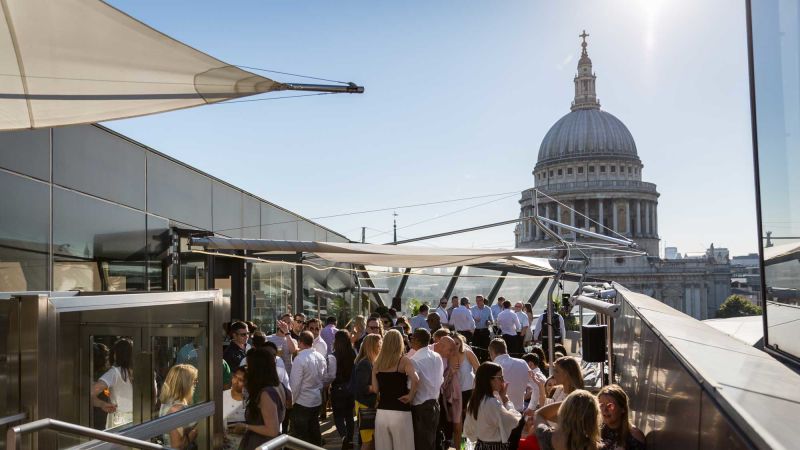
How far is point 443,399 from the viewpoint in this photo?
847 cm

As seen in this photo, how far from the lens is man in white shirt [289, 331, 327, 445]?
8.28 m

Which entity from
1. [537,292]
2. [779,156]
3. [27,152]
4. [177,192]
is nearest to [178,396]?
[779,156]

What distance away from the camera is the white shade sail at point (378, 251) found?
1139 cm

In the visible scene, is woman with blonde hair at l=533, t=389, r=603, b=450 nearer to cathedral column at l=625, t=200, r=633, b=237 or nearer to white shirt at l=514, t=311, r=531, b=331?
white shirt at l=514, t=311, r=531, b=331

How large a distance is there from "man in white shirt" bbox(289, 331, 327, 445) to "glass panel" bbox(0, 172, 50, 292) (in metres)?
3.30

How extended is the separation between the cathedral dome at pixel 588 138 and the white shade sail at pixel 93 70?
104m

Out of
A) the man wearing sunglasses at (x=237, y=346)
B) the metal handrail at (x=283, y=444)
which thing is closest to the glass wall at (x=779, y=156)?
the metal handrail at (x=283, y=444)

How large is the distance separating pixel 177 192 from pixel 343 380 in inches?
243

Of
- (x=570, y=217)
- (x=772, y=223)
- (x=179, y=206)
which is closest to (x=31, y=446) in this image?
(x=772, y=223)

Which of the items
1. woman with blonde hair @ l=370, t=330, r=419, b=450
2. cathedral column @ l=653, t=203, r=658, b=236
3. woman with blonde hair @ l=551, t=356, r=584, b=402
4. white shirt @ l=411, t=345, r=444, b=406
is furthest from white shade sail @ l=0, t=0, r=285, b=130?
cathedral column @ l=653, t=203, r=658, b=236

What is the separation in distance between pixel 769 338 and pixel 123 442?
3.22 meters

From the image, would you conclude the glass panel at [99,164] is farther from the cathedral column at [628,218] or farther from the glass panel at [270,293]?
the cathedral column at [628,218]

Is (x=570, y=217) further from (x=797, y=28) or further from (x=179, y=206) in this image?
(x=797, y=28)

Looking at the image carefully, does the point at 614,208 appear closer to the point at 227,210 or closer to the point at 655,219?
the point at 655,219
